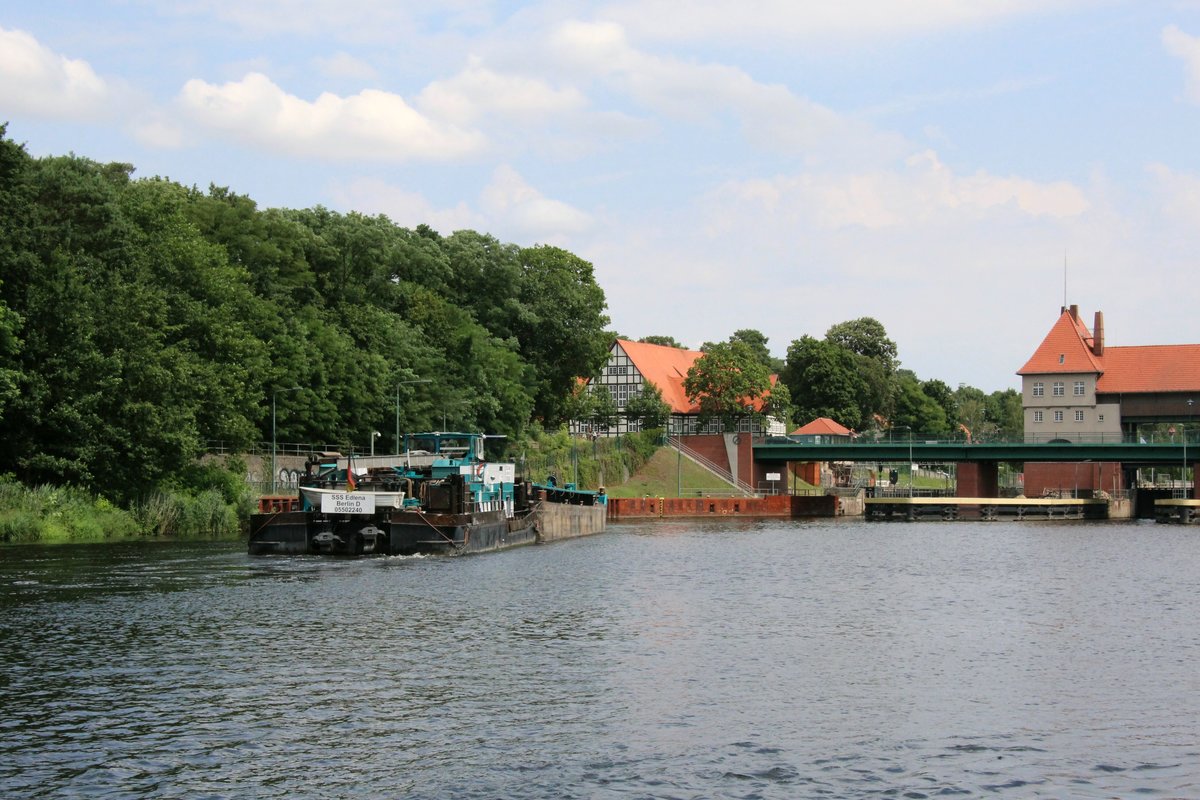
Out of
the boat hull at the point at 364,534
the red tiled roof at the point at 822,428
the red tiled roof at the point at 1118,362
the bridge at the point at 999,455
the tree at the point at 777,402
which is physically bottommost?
the boat hull at the point at 364,534

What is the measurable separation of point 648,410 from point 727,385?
7.93 metres

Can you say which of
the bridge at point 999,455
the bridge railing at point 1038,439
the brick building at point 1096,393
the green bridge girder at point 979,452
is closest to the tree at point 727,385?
the bridge railing at point 1038,439

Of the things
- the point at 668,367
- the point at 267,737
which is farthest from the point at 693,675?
the point at 668,367

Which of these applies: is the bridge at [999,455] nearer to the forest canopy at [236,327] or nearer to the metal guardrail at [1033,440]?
the metal guardrail at [1033,440]

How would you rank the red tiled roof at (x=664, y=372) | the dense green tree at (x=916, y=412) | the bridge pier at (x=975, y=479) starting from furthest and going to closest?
the dense green tree at (x=916, y=412)
the red tiled roof at (x=664, y=372)
the bridge pier at (x=975, y=479)

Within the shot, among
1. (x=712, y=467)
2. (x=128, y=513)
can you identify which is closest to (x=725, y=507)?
(x=712, y=467)

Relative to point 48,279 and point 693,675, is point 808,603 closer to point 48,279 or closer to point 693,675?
point 693,675

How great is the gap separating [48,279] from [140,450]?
8.63 metres

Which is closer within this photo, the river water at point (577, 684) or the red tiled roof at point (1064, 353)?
the river water at point (577, 684)

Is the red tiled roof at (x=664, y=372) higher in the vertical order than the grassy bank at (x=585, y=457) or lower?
higher

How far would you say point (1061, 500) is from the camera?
114 metres

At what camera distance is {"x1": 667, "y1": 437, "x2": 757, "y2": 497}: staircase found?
125 metres

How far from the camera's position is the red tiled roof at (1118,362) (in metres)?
124

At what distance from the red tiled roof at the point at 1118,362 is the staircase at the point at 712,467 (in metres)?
29.2
